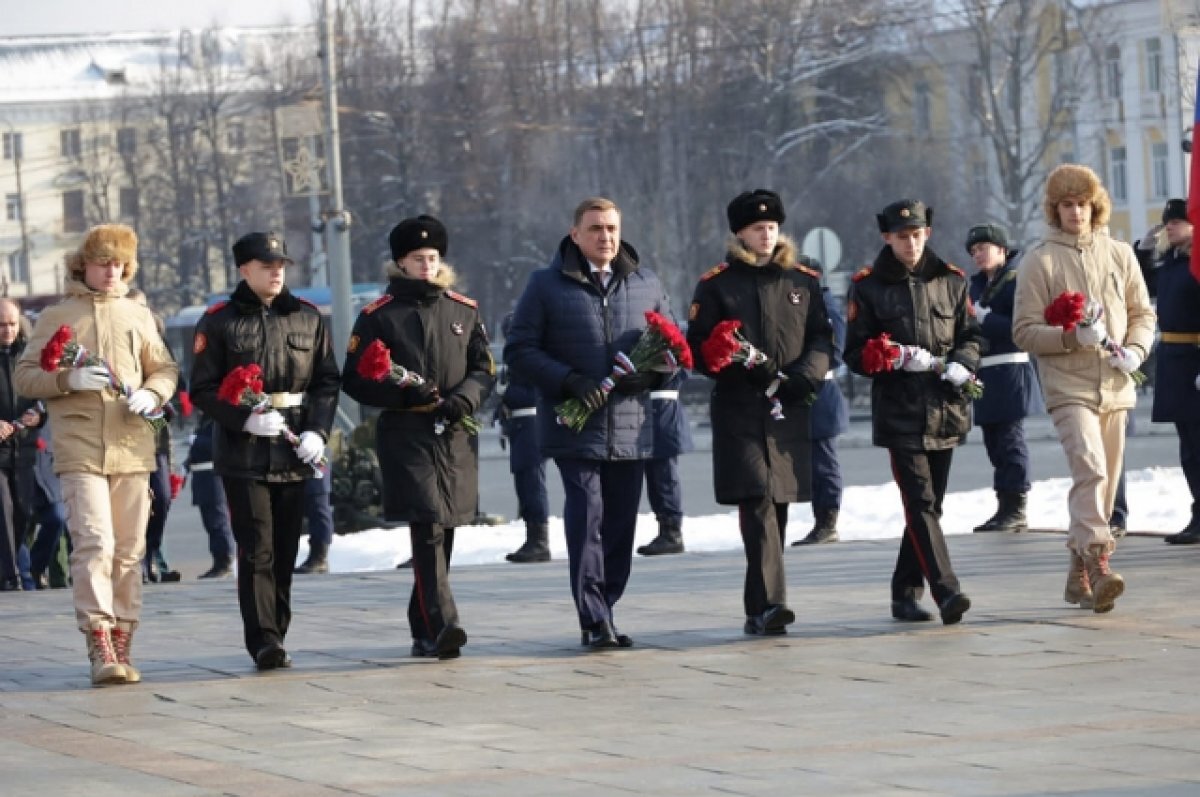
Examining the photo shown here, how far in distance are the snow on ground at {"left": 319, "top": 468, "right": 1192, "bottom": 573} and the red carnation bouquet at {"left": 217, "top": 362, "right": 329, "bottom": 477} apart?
16.9ft

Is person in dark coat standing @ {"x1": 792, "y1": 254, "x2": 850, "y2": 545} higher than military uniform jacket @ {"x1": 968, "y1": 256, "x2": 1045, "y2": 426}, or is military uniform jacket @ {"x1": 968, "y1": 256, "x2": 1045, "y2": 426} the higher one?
military uniform jacket @ {"x1": 968, "y1": 256, "x2": 1045, "y2": 426}

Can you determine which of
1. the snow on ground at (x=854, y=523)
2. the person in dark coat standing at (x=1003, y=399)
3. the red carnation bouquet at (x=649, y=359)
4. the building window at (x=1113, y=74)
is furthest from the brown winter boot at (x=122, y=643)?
the building window at (x=1113, y=74)

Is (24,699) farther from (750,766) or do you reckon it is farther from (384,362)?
(750,766)

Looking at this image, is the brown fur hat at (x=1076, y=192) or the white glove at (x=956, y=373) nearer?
the white glove at (x=956, y=373)

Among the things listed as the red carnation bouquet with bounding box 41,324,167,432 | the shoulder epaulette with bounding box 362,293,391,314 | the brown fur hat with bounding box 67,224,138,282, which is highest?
the brown fur hat with bounding box 67,224,138,282

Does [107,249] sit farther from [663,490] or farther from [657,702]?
[663,490]

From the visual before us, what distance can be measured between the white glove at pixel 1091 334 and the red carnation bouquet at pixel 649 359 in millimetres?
1714

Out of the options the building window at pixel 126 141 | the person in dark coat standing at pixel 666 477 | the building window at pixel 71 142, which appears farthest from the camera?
the building window at pixel 71 142

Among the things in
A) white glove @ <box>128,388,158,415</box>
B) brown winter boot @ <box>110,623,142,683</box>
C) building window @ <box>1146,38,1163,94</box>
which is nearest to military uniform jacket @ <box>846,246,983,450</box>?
white glove @ <box>128,388,158,415</box>

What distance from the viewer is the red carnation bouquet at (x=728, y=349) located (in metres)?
10.1

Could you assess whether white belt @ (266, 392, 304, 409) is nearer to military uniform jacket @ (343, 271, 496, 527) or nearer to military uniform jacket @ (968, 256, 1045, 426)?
military uniform jacket @ (343, 271, 496, 527)

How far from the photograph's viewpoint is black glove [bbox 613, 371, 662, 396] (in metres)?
10.2

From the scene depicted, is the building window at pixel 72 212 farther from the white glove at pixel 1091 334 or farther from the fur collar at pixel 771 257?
the white glove at pixel 1091 334

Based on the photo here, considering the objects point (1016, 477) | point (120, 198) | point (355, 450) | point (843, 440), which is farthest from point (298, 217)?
point (1016, 477)
